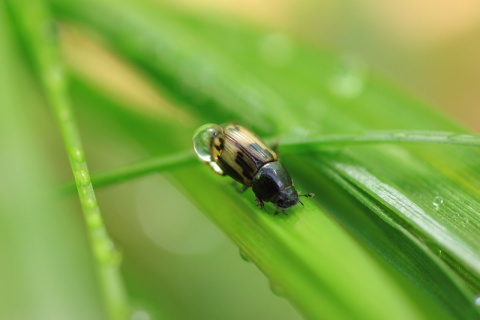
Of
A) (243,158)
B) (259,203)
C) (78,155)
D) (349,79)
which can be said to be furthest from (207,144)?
(349,79)

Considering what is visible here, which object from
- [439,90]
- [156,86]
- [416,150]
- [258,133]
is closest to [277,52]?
[156,86]

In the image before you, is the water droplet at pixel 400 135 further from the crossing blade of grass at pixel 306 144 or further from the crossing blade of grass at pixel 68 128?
the crossing blade of grass at pixel 68 128

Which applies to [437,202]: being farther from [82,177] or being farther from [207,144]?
[82,177]

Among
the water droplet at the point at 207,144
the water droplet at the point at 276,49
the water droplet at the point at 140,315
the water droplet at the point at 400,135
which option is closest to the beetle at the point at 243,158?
the water droplet at the point at 207,144

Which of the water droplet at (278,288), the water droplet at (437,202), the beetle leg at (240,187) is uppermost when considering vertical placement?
the beetle leg at (240,187)

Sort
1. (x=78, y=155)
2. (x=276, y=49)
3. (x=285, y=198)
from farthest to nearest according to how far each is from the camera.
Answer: (x=276, y=49), (x=285, y=198), (x=78, y=155)

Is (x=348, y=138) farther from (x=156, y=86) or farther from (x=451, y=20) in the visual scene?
(x=451, y=20)

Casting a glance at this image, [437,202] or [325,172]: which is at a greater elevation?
[325,172]
